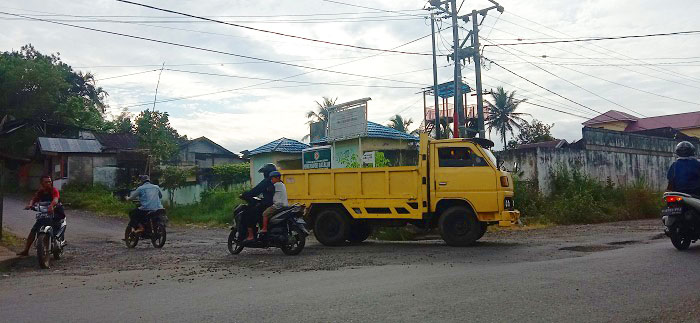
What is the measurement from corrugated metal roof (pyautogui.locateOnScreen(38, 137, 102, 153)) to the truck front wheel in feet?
A: 90.0

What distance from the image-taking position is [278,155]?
2803 cm

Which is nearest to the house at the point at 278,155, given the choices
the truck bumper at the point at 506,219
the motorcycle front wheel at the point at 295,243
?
the motorcycle front wheel at the point at 295,243

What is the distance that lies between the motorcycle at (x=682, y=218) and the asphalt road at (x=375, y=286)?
0.77 feet

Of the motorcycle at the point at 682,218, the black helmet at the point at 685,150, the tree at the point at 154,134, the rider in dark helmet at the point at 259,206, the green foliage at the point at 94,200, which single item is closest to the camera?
the motorcycle at the point at 682,218

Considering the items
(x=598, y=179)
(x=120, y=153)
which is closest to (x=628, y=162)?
(x=598, y=179)

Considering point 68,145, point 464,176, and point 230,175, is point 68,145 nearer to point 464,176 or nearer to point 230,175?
point 230,175

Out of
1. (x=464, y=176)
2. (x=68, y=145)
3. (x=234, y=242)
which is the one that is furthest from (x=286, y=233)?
(x=68, y=145)

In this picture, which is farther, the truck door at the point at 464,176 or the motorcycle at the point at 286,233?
the truck door at the point at 464,176

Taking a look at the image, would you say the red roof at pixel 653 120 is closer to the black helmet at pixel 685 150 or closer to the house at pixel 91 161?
the house at pixel 91 161

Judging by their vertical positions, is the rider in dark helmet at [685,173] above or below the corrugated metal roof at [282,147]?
below

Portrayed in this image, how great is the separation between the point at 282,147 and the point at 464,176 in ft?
56.0

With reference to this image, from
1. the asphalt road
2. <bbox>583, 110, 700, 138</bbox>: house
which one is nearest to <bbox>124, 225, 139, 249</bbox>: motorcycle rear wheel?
the asphalt road

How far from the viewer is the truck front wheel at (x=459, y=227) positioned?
11.9m

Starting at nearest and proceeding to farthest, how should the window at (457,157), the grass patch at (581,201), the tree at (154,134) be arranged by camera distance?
the window at (457,157), the grass patch at (581,201), the tree at (154,134)
